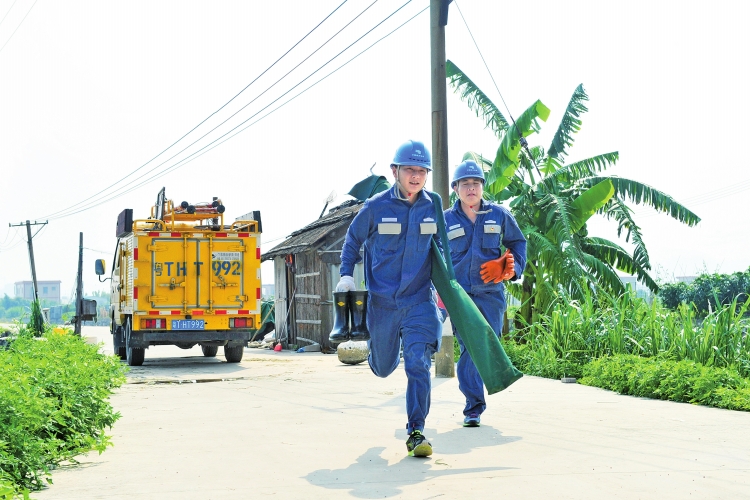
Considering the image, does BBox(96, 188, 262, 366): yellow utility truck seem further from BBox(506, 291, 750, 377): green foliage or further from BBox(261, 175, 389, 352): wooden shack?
BBox(261, 175, 389, 352): wooden shack

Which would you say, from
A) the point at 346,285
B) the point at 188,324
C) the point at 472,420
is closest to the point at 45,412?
the point at 346,285

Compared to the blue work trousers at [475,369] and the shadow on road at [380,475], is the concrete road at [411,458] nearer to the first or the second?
the shadow on road at [380,475]

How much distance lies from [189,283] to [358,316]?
10.5 metres

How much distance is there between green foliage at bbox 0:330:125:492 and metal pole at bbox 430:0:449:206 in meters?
5.07

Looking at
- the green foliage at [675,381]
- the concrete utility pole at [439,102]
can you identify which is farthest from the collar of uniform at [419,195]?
the concrete utility pole at [439,102]

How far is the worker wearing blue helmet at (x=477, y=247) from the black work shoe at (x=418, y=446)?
4.69 feet

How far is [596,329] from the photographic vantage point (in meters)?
11.8

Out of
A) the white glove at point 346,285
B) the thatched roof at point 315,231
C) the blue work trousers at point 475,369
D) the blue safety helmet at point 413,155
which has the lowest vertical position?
the blue work trousers at point 475,369

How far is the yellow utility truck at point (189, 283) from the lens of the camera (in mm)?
15781

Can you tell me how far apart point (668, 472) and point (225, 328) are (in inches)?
476

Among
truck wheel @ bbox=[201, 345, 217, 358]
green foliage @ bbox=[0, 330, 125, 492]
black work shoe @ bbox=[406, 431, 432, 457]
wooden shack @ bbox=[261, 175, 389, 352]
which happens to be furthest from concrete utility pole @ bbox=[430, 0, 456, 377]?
wooden shack @ bbox=[261, 175, 389, 352]

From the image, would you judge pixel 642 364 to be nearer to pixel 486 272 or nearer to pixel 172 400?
pixel 486 272

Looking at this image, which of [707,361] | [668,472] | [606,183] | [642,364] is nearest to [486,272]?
[668,472]

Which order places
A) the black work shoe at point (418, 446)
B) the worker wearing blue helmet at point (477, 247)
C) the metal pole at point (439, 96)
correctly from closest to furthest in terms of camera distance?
the black work shoe at point (418, 446), the worker wearing blue helmet at point (477, 247), the metal pole at point (439, 96)
